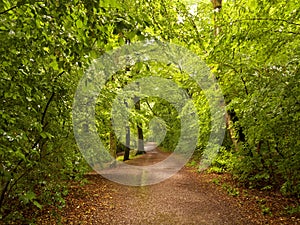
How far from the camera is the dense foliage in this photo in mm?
2488

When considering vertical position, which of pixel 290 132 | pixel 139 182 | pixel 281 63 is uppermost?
pixel 281 63

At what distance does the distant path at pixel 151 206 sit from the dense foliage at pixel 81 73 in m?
1.28

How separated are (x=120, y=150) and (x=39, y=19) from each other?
78.9 feet

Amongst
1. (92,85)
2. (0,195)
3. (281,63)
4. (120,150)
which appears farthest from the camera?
(120,150)

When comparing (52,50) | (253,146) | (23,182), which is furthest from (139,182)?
(52,50)

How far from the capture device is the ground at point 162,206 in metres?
5.87

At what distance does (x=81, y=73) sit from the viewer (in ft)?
9.88

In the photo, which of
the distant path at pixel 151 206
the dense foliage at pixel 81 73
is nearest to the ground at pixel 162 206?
the distant path at pixel 151 206

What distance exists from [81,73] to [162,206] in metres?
5.40

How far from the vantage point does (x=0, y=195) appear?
3.49 m

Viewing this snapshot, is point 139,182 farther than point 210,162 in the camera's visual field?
No

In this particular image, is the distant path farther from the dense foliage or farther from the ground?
the dense foliage

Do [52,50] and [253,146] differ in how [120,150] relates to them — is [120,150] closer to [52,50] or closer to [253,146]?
[253,146]

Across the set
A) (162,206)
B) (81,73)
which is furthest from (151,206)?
(81,73)
